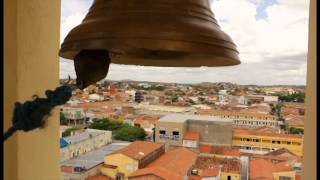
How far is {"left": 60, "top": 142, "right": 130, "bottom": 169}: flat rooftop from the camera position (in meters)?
1.22

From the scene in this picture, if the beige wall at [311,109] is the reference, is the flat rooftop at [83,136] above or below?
below

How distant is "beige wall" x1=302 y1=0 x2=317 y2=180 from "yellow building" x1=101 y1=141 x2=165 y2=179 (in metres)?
0.49

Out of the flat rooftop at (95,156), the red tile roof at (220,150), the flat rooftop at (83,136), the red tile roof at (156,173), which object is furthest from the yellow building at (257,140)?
the flat rooftop at (83,136)

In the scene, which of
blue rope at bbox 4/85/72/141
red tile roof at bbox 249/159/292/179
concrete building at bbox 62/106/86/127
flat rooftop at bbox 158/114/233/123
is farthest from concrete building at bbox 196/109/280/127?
blue rope at bbox 4/85/72/141

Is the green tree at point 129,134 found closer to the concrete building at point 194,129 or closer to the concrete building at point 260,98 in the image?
the concrete building at point 194,129

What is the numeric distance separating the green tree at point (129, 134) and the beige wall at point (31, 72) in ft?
0.75

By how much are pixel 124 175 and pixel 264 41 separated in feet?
2.24

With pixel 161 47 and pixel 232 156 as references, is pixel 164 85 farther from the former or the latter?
pixel 161 47

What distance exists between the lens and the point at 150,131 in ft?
3.96

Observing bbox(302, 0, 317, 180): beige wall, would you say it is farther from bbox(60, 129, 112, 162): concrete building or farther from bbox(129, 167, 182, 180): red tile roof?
bbox(60, 129, 112, 162): concrete building

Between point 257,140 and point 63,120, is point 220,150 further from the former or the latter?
point 63,120

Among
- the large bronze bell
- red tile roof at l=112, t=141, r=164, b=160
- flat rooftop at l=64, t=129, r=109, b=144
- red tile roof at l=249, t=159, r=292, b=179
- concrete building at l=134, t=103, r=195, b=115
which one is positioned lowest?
red tile roof at l=249, t=159, r=292, b=179

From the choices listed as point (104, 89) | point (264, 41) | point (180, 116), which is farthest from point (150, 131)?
point (264, 41)

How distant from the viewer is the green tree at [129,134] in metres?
1.23
